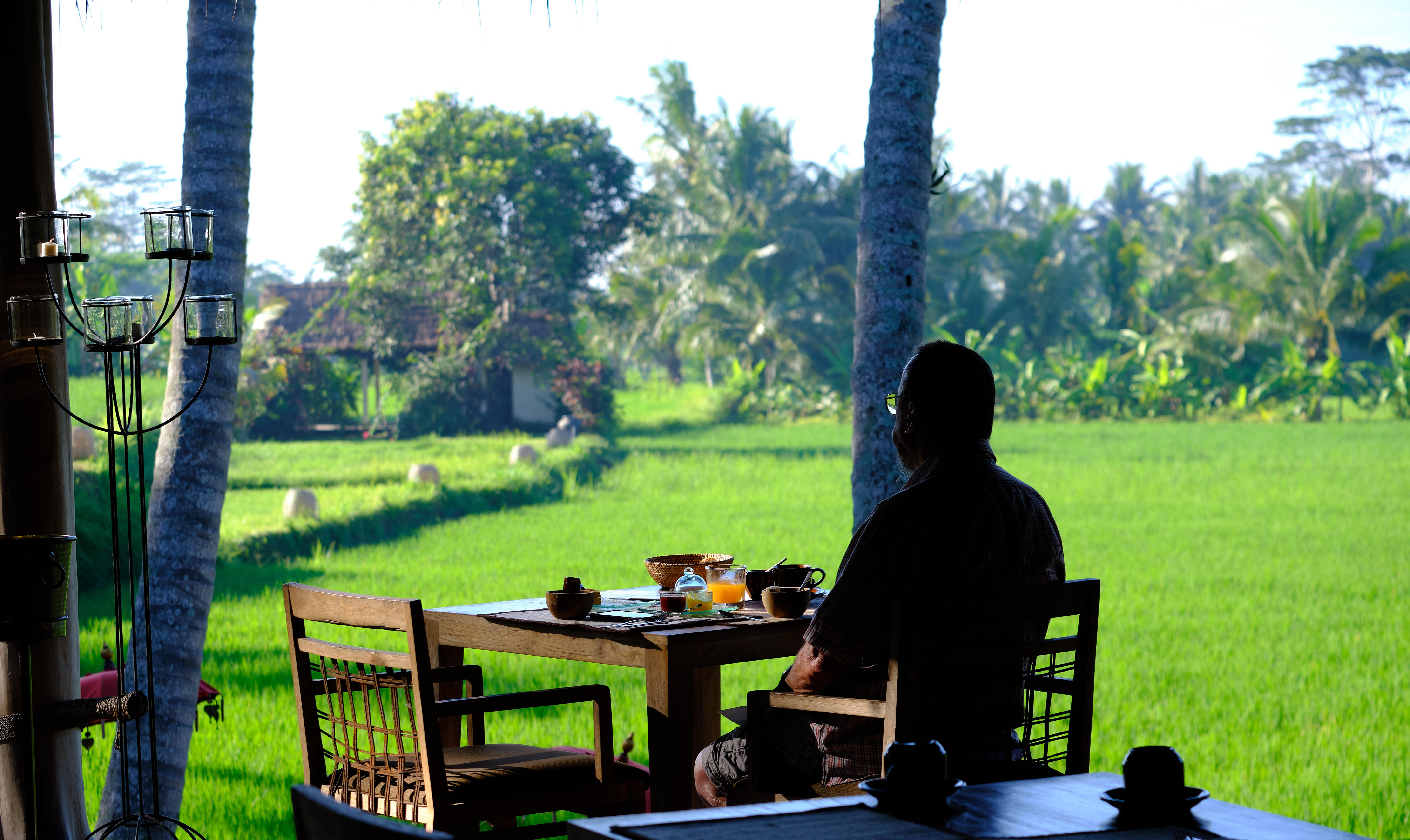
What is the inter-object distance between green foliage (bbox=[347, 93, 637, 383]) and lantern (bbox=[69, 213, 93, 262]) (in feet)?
86.3

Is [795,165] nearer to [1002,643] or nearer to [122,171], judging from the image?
[1002,643]

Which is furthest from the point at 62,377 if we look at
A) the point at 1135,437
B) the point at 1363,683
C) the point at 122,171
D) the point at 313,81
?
the point at 122,171

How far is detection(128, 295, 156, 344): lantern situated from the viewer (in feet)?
11.1

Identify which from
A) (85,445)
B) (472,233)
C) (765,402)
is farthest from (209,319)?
(765,402)

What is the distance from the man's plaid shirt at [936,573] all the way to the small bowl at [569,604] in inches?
29.9

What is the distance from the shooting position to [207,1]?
4.30m

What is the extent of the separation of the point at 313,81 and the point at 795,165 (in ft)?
59.1

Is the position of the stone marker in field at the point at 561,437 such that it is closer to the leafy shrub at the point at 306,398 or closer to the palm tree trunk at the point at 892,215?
the leafy shrub at the point at 306,398

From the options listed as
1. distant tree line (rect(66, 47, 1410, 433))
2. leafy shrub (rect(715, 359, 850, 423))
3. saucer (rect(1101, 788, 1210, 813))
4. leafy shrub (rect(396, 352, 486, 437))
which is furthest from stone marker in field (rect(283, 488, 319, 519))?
leafy shrub (rect(715, 359, 850, 423))

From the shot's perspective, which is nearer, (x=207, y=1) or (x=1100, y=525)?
(x=207, y=1)

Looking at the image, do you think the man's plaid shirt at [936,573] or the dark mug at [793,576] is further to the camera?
the dark mug at [793,576]

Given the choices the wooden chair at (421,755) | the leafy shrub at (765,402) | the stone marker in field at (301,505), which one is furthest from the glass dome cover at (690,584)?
the leafy shrub at (765,402)

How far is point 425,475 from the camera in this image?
18.7 metres

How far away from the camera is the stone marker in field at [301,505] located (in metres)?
15.2
